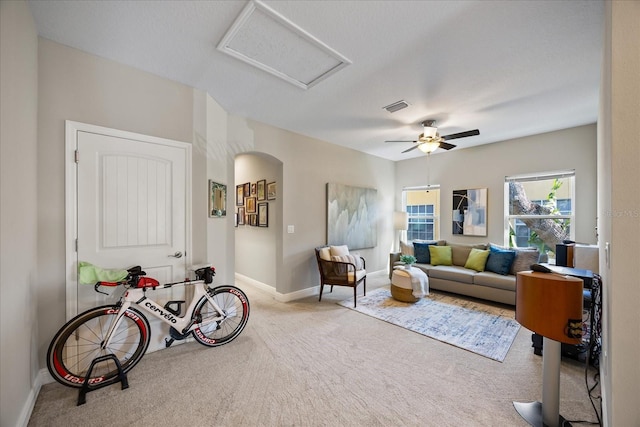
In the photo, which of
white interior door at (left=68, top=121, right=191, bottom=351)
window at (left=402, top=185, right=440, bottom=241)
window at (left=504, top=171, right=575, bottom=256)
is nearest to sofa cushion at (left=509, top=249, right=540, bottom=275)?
window at (left=504, top=171, right=575, bottom=256)

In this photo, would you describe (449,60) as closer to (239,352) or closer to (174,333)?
(239,352)

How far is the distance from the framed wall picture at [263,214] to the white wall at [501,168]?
3.35 meters

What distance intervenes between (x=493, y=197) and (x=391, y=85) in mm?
3386

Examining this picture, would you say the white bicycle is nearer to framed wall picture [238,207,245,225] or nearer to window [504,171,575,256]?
framed wall picture [238,207,245,225]

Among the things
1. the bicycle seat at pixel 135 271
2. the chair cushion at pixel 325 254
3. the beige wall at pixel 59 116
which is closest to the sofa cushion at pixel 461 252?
the chair cushion at pixel 325 254

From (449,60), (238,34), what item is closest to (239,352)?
(238,34)

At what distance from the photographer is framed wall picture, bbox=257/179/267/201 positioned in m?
4.58

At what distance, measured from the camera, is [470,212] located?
5.04m

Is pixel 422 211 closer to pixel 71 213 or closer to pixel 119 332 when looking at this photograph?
pixel 119 332

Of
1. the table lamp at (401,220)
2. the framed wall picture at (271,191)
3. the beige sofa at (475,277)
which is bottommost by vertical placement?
the beige sofa at (475,277)

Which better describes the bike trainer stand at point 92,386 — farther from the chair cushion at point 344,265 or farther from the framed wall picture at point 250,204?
the framed wall picture at point 250,204

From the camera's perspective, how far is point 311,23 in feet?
6.16

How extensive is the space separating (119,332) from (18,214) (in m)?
1.30

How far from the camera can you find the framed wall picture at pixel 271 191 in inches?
171
